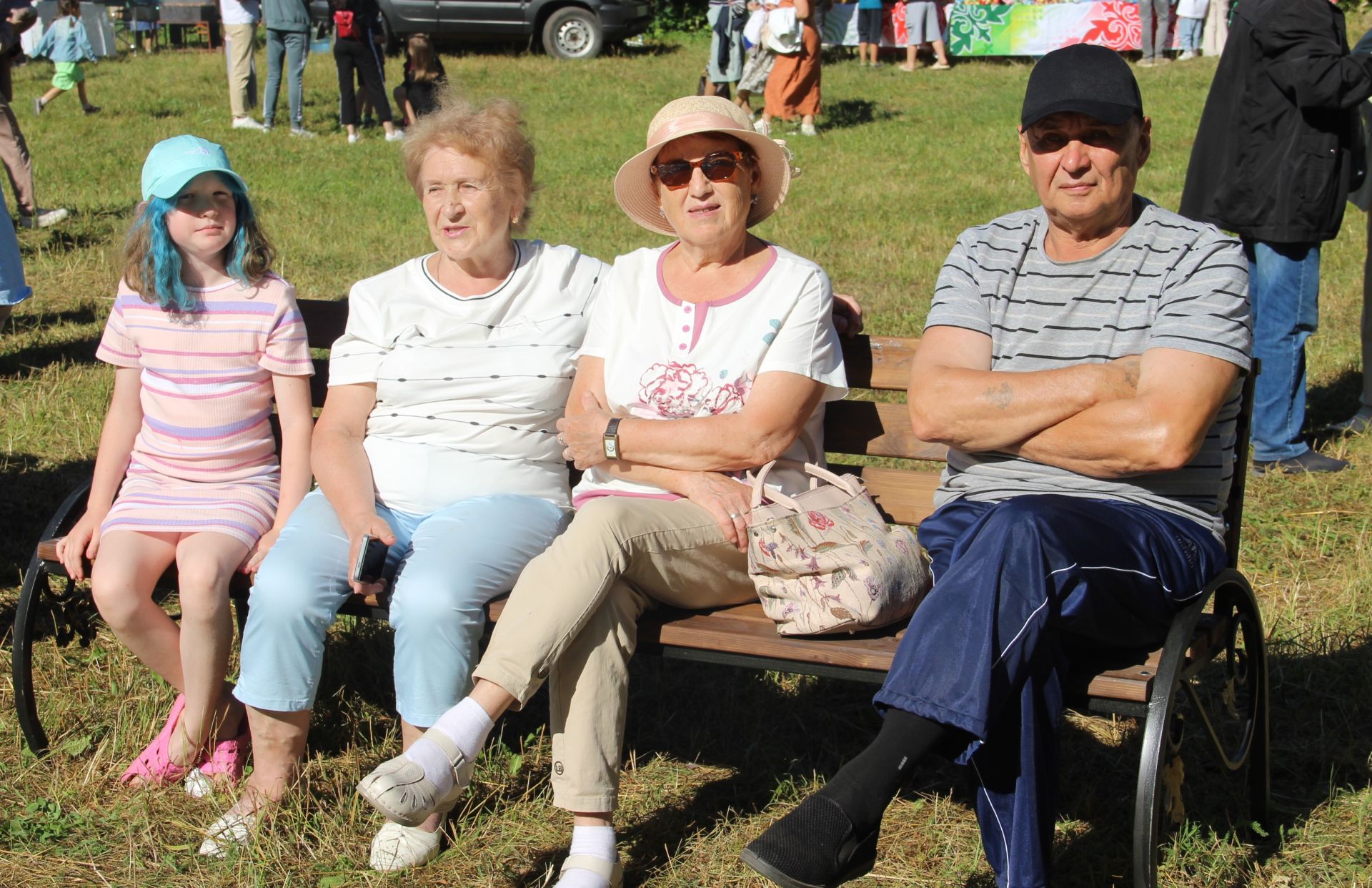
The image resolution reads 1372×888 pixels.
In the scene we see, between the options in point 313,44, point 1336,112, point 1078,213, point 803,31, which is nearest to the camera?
point 1078,213

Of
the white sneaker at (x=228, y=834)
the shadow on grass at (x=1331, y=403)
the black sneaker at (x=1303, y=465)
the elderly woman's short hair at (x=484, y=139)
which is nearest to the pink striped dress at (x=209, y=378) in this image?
the elderly woman's short hair at (x=484, y=139)

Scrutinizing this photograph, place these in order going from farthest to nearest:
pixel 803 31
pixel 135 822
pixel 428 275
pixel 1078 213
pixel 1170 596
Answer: pixel 803 31, pixel 428 275, pixel 135 822, pixel 1078 213, pixel 1170 596

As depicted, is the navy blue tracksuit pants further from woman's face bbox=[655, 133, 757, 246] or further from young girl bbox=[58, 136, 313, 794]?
young girl bbox=[58, 136, 313, 794]

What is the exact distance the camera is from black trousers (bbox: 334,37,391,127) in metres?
14.2

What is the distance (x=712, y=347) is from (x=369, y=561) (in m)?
0.98

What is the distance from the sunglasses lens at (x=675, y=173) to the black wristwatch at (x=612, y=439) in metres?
0.63

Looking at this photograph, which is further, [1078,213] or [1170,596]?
[1078,213]

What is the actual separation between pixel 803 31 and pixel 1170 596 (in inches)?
475

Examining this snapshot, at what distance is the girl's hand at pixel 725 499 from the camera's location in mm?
3182

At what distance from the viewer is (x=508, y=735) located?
386 centimetres

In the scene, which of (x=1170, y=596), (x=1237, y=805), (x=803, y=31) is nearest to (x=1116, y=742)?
(x=1237, y=805)

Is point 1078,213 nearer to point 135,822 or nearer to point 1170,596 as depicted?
Result: point 1170,596

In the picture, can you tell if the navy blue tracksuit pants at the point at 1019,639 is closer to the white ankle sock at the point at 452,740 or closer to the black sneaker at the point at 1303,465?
the white ankle sock at the point at 452,740

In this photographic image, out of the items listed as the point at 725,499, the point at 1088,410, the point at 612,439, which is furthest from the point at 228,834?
the point at 1088,410
